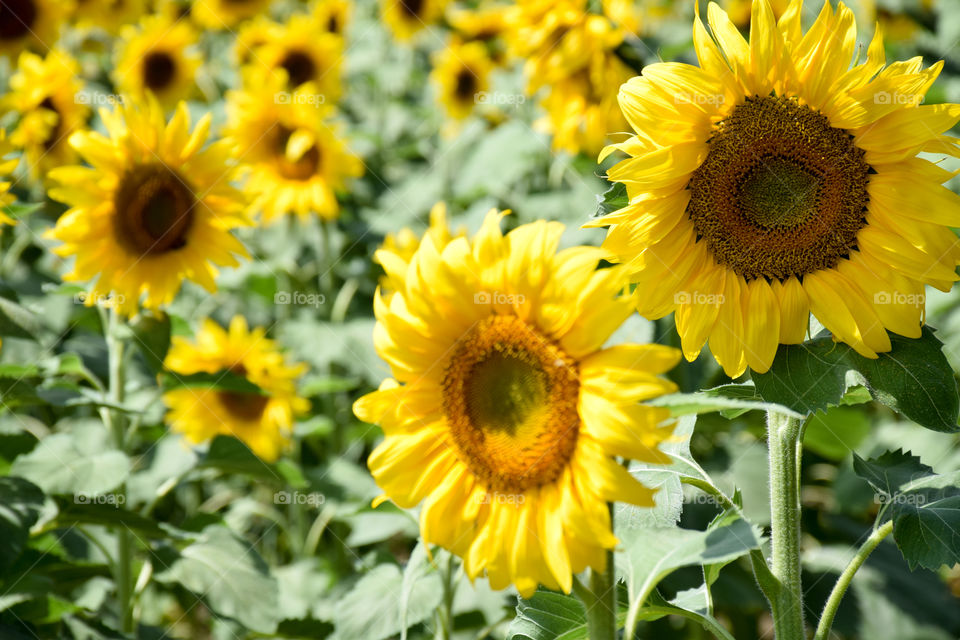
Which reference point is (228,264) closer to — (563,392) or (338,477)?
(338,477)

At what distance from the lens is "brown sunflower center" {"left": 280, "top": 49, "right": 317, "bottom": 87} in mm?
4910

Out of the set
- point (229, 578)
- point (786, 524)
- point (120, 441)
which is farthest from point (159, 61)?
point (786, 524)

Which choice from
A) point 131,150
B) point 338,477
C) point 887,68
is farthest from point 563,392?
point 338,477

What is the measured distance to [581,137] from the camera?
3625 millimetres

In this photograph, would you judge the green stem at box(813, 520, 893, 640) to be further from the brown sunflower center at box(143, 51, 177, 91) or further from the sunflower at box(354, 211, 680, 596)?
the brown sunflower center at box(143, 51, 177, 91)

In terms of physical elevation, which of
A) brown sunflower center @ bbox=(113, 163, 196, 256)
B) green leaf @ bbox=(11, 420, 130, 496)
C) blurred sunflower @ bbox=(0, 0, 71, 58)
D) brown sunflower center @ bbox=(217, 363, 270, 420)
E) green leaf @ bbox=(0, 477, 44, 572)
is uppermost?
blurred sunflower @ bbox=(0, 0, 71, 58)

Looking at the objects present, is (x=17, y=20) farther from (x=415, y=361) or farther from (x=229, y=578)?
(x=415, y=361)

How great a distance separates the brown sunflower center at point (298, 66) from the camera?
4910 millimetres

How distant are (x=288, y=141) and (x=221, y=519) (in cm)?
198

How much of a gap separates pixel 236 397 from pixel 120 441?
100cm

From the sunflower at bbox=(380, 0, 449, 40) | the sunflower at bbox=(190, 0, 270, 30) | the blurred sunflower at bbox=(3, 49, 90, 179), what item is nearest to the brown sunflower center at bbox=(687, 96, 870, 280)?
the blurred sunflower at bbox=(3, 49, 90, 179)

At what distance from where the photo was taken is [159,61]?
16.8 ft

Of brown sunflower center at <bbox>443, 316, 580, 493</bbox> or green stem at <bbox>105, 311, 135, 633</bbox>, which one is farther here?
green stem at <bbox>105, 311, 135, 633</bbox>

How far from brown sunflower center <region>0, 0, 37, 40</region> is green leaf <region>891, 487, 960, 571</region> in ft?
16.1
